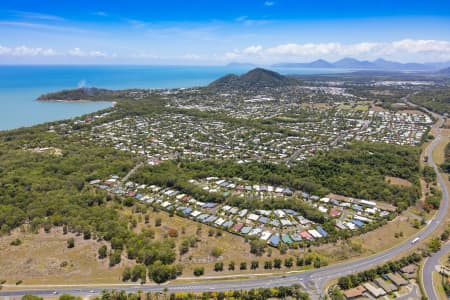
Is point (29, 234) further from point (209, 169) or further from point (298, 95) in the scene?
point (298, 95)

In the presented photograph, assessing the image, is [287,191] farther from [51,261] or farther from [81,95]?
[81,95]

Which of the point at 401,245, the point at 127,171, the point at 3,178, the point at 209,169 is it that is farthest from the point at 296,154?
the point at 3,178

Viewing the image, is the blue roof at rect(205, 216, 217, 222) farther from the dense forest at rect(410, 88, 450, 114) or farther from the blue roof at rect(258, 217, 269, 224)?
the dense forest at rect(410, 88, 450, 114)

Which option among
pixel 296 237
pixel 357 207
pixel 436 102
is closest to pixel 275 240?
pixel 296 237

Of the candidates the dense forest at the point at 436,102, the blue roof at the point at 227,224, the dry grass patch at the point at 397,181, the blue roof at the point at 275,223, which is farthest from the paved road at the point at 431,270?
the dense forest at the point at 436,102

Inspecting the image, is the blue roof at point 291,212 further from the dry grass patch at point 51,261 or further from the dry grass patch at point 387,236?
the dry grass patch at point 51,261

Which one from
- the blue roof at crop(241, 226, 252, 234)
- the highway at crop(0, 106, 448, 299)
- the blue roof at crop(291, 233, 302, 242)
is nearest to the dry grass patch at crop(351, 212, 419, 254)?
the highway at crop(0, 106, 448, 299)
